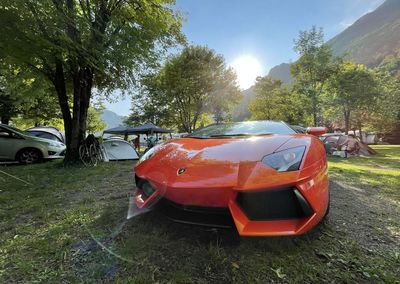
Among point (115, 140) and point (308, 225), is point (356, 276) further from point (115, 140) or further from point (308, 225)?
point (115, 140)

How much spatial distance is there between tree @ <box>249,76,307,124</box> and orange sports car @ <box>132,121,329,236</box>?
82.5ft

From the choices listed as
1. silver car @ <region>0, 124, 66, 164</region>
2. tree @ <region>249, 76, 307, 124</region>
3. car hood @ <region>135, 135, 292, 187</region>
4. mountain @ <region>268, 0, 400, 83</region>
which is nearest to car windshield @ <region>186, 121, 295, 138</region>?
car hood @ <region>135, 135, 292, 187</region>

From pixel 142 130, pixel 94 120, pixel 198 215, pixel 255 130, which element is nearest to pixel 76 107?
pixel 255 130

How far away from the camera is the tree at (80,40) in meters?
5.05

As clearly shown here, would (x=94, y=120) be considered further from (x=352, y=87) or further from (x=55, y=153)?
(x=352, y=87)

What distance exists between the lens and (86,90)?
299 inches

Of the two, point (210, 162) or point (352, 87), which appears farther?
point (352, 87)

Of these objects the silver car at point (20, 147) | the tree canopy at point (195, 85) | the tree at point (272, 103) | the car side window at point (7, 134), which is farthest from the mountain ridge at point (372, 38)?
the car side window at point (7, 134)

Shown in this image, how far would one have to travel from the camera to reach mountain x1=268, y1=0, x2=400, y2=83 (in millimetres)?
93938

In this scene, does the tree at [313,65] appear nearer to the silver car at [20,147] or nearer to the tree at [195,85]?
the tree at [195,85]

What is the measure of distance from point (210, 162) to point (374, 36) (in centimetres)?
13926

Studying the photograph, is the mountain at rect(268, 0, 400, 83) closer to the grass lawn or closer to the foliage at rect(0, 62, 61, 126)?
the foliage at rect(0, 62, 61, 126)

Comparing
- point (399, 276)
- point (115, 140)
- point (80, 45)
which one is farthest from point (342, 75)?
point (399, 276)

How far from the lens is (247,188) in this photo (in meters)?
1.58
